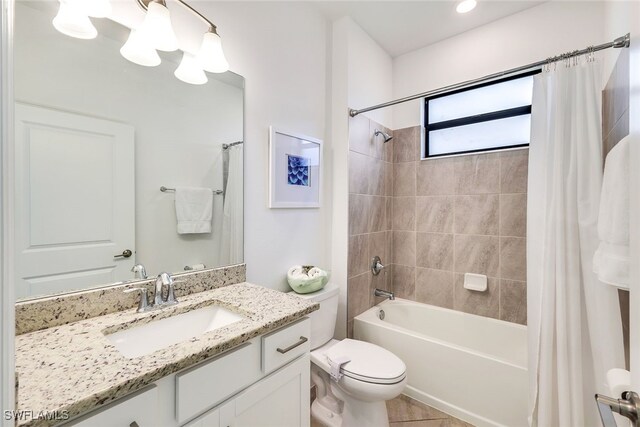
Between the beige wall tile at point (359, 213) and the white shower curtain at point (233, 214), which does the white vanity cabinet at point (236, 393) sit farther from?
the beige wall tile at point (359, 213)

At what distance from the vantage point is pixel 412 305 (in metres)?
2.44

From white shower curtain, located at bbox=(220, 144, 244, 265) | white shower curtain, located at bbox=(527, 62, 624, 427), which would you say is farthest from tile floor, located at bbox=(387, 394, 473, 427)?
white shower curtain, located at bbox=(220, 144, 244, 265)

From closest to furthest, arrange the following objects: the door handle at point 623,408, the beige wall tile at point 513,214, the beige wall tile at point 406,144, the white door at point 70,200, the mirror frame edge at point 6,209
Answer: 1. the mirror frame edge at point 6,209
2. the door handle at point 623,408
3. the white door at point 70,200
4. the beige wall tile at point 513,214
5. the beige wall tile at point 406,144

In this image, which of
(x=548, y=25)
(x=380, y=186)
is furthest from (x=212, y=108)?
(x=548, y=25)

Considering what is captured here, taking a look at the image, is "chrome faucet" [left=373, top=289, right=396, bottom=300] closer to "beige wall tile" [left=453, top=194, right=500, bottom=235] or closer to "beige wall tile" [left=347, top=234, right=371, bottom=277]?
"beige wall tile" [left=347, top=234, right=371, bottom=277]

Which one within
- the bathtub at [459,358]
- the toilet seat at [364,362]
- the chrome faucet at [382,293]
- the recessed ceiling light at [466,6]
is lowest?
the bathtub at [459,358]

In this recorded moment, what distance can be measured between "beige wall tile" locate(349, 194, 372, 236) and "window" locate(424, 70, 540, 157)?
805mm

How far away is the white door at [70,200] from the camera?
88 centimetres

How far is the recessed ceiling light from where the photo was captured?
6.18 ft

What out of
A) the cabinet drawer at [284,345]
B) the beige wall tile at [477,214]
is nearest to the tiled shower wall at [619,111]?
the beige wall tile at [477,214]

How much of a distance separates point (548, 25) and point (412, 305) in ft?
7.84

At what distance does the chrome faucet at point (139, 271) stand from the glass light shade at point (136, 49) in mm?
841

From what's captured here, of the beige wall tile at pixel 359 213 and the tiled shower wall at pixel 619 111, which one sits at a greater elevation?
the tiled shower wall at pixel 619 111

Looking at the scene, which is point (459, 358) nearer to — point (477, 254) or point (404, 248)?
point (477, 254)
